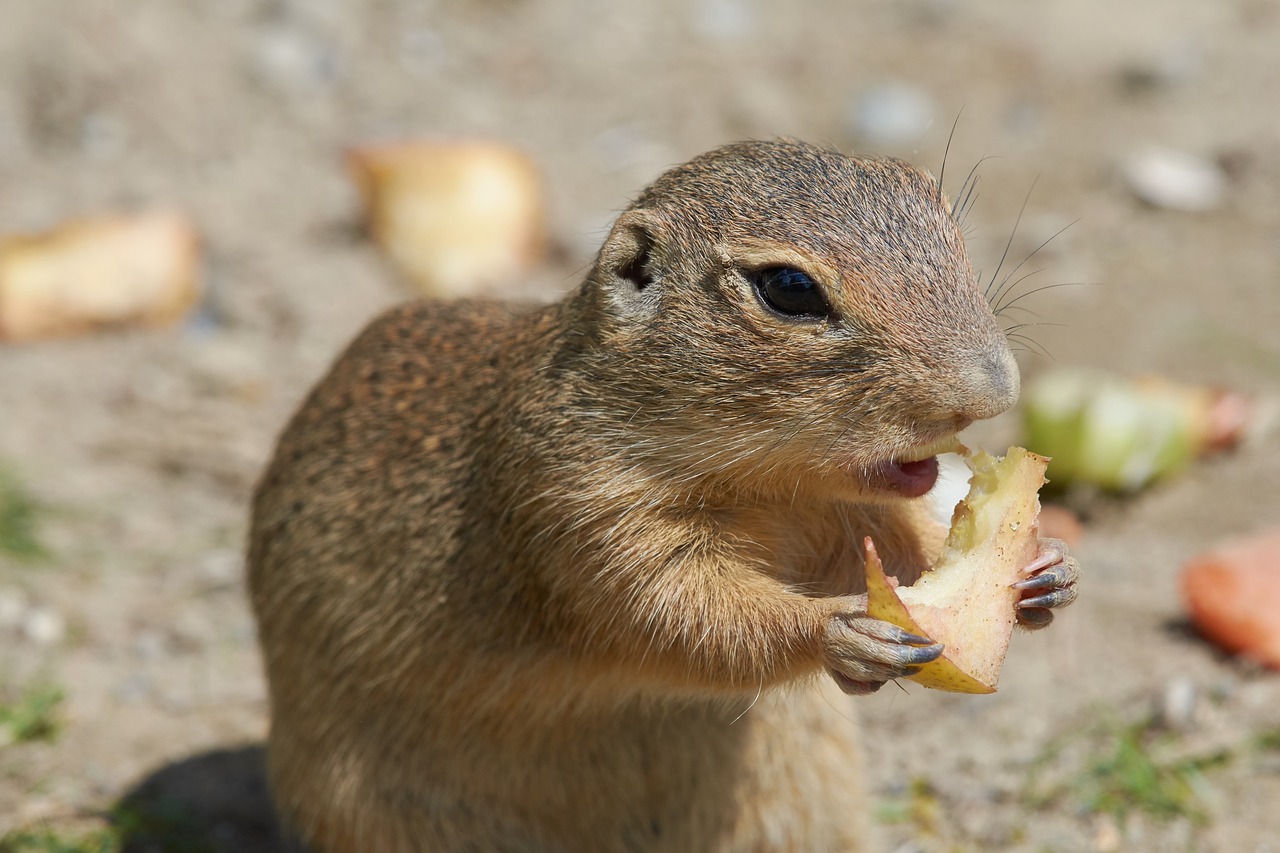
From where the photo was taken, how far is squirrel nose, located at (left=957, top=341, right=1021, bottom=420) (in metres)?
2.78

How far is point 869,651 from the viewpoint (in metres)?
2.89

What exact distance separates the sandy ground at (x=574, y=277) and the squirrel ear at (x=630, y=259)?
2.60ft

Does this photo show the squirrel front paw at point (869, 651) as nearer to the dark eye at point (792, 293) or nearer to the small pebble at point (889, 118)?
the dark eye at point (792, 293)

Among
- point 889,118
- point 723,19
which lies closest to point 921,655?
point 889,118

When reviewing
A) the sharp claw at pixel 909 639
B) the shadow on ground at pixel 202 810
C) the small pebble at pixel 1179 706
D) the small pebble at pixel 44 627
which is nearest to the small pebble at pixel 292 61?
the small pebble at pixel 44 627

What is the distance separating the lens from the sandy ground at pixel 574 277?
4676 millimetres

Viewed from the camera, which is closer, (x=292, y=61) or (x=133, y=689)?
(x=133, y=689)

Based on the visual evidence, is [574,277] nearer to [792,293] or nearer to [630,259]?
[630,259]

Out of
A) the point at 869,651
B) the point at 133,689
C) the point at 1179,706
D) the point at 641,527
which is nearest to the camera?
the point at 869,651

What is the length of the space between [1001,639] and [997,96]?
6.65m

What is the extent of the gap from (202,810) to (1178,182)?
613 cm

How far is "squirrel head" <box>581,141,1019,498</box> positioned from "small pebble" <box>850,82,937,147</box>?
5194 mm

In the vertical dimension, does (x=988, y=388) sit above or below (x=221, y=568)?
above

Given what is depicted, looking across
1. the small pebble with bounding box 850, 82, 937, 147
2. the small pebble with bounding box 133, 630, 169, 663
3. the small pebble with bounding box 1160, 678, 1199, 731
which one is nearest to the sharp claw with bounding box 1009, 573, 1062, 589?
the small pebble with bounding box 1160, 678, 1199, 731
